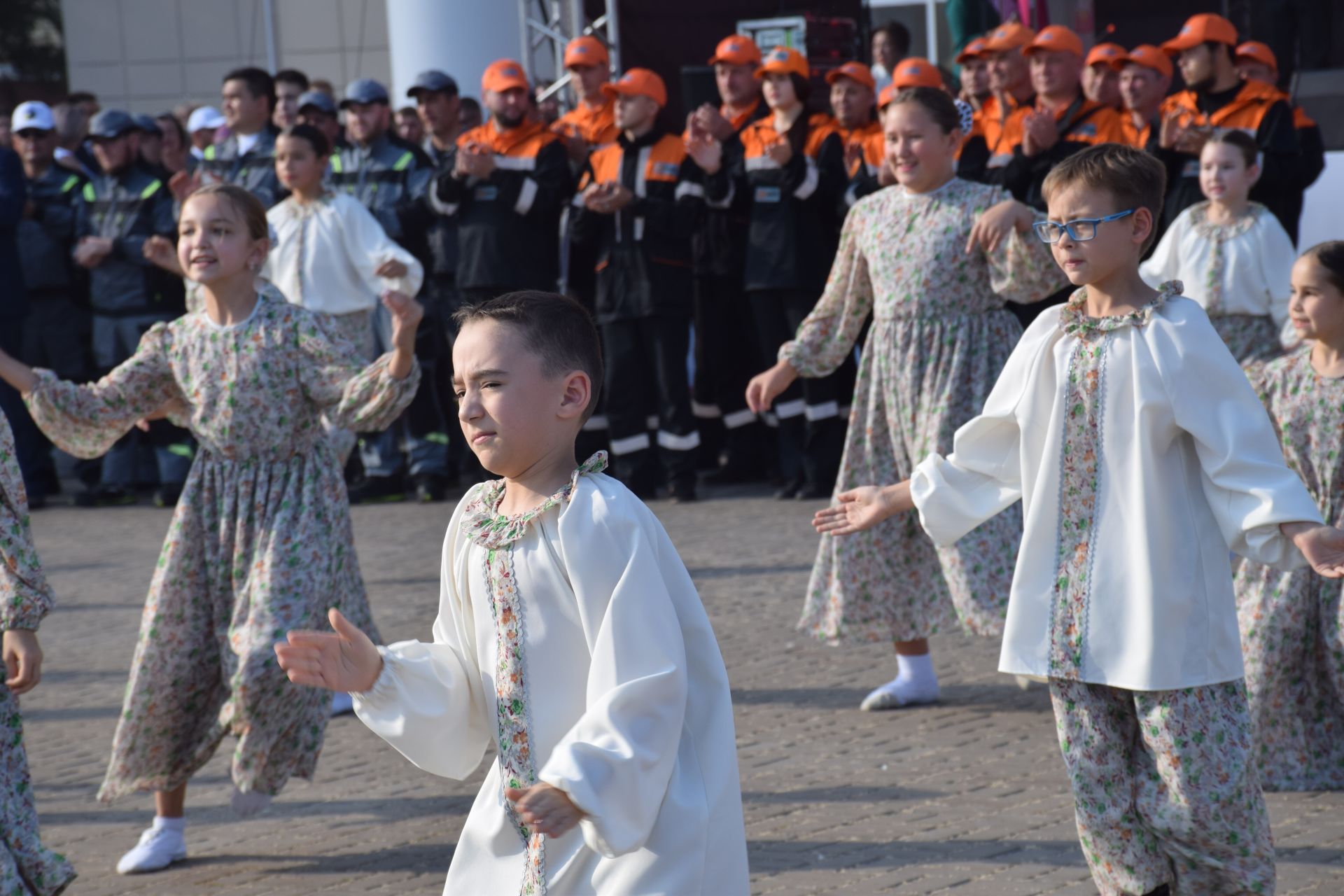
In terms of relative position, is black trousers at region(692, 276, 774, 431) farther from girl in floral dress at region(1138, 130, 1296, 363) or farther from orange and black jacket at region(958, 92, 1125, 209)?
girl in floral dress at region(1138, 130, 1296, 363)

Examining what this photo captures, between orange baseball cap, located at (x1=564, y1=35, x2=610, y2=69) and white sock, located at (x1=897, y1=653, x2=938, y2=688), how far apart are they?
557 centimetres

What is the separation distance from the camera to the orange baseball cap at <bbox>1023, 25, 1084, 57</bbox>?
30.7 feet

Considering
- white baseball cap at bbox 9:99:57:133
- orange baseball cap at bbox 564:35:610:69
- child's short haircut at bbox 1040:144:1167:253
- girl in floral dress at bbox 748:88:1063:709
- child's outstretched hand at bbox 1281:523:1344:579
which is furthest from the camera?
white baseball cap at bbox 9:99:57:133

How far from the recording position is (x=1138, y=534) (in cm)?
365

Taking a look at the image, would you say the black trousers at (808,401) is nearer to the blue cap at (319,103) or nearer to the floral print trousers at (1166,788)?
the blue cap at (319,103)

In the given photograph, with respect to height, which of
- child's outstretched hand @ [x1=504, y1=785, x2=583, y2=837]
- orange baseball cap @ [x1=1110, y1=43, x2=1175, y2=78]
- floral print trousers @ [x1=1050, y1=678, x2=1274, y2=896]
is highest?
orange baseball cap @ [x1=1110, y1=43, x2=1175, y2=78]

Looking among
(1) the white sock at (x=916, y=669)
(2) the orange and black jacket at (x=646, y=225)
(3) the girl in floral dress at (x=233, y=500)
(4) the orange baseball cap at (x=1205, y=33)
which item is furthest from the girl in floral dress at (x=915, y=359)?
(2) the orange and black jacket at (x=646, y=225)

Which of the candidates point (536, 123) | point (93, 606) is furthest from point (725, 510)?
point (93, 606)

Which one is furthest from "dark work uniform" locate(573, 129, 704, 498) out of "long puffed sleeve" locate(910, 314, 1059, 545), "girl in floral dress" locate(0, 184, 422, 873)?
"long puffed sleeve" locate(910, 314, 1059, 545)

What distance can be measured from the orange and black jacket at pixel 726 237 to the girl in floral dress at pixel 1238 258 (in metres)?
3.34

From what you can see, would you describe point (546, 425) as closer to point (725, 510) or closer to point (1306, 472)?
point (1306, 472)

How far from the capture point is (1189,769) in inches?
141

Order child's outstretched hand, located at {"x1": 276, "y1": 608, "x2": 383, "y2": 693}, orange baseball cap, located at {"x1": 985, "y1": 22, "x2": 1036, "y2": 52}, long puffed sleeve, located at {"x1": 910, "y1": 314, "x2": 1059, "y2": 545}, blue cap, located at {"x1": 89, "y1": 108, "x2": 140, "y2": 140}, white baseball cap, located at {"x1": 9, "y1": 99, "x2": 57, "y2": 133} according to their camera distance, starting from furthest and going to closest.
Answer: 1. white baseball cap, located at {"x1": 9, "y1": 99, "x2": 57, "y2": 133}
2. blue cap, located at {"x1": 89, "y1": 108, "x2": 140, "y2": 140}
3. orange baseball cap, located at {"x1": 985, "y1": 22, "x2": 1036, "y2": 52}
4. long puffed sleeve, located at {"x1": 910, "y1": 314, "x2": 1059, "y2": 545}
5. child's outstretched hand, located at {"x1": 276, "y1": 608, "x2": 383, "y2": 693}

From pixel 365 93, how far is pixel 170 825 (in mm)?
6499
